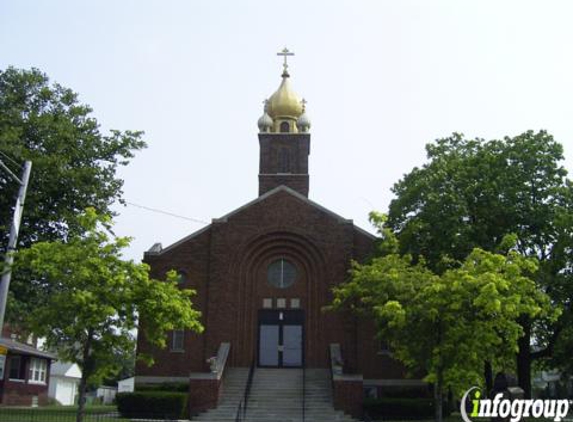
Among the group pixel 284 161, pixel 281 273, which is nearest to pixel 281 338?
pixel 281 273

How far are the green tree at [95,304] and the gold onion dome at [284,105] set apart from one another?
26.6 m

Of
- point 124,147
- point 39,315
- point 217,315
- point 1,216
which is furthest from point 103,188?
point 39,315

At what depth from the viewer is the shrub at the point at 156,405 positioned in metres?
26.2

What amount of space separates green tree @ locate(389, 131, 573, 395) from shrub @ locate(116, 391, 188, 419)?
1025 centimetres

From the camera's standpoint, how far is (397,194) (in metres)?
30.2

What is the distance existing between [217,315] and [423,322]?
1437 centimetres

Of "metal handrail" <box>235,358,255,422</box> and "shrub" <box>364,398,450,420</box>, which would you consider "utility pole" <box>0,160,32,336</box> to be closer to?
"metal handrail" <box>235,358,255,422</box>

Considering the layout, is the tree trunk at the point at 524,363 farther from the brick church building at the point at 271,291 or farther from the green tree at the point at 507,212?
the brick church building at the point at 271,291

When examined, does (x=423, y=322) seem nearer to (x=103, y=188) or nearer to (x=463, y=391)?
(x=463, y=391)

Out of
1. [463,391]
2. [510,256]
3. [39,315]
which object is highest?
[510,256]

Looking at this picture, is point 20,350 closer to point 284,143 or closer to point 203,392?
point 203,392

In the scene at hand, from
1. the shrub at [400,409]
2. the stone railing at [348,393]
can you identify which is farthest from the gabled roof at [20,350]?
the shrub at [400,409]

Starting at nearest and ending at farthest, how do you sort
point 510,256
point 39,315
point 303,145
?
point 39,315
point 510,256
point 303,145

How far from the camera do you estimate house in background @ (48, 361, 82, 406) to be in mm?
60250
